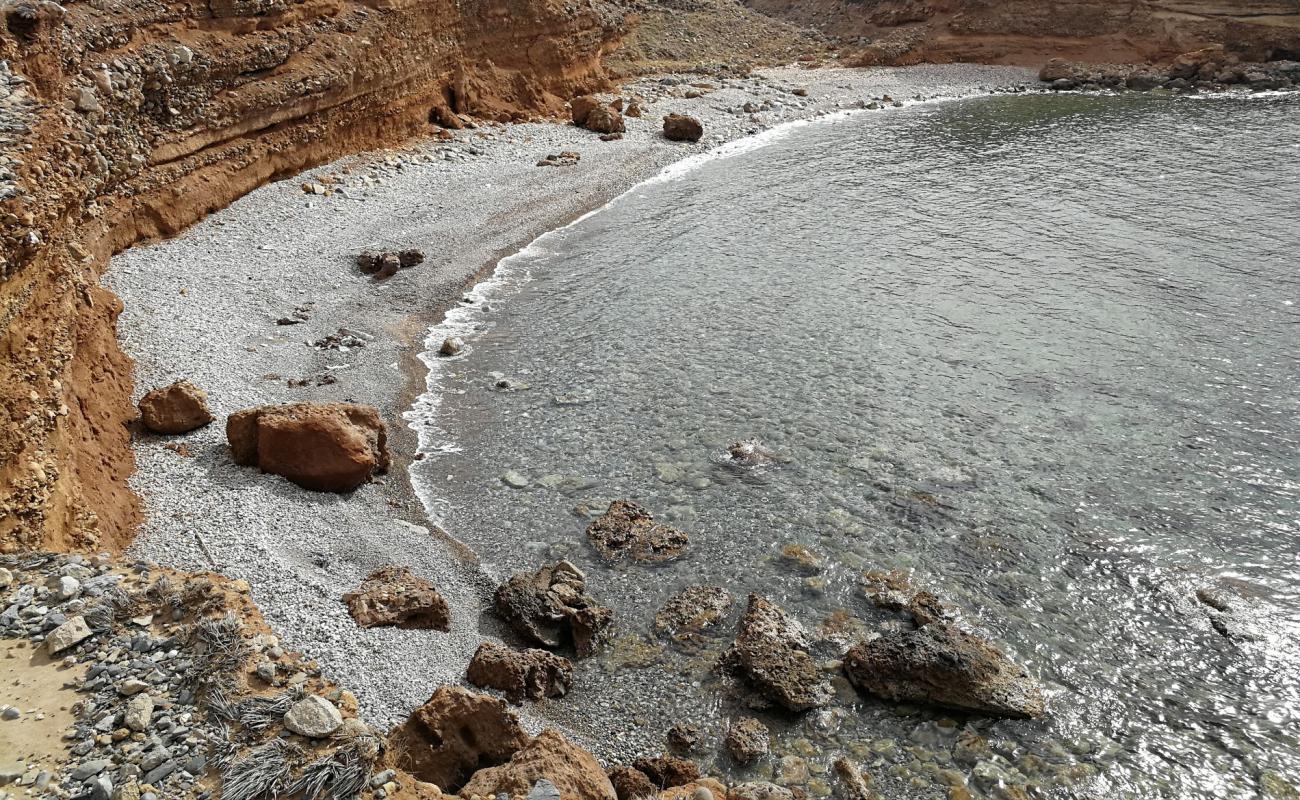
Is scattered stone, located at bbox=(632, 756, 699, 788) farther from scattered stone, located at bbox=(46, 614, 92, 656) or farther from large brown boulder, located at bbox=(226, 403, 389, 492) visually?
large brown boulder, located at bbox=(226, 403, 389, 492)

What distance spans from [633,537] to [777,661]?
11.4ft

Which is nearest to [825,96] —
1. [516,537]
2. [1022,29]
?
[1022,29]

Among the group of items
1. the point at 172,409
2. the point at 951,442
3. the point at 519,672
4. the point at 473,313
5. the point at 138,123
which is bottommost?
the point at 951,442

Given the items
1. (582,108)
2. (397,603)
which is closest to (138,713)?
(397,603)

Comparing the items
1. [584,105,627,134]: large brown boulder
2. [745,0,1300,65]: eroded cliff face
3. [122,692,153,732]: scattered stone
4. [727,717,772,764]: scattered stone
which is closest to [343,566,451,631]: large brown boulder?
[122,692,153,732]: scattered stone

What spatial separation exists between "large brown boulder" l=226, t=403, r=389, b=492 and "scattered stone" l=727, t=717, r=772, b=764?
7.32 metres

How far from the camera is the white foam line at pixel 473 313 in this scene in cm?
1659

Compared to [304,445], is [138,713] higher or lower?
higher

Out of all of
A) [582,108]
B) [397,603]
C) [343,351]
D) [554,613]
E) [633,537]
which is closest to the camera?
[397,603]

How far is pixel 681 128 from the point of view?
3750 cm

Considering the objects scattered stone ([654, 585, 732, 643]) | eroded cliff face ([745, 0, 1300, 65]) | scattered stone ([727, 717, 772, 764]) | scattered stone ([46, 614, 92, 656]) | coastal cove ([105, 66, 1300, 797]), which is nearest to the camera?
scattered stone ([46, 614, 92, 656])

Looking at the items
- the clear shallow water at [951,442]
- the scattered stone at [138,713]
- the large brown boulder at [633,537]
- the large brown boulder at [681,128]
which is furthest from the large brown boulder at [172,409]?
the large brown boulder at [681,128]

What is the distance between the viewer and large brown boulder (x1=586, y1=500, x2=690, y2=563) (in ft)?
44.0

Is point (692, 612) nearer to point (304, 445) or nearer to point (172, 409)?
point (304, 445)
